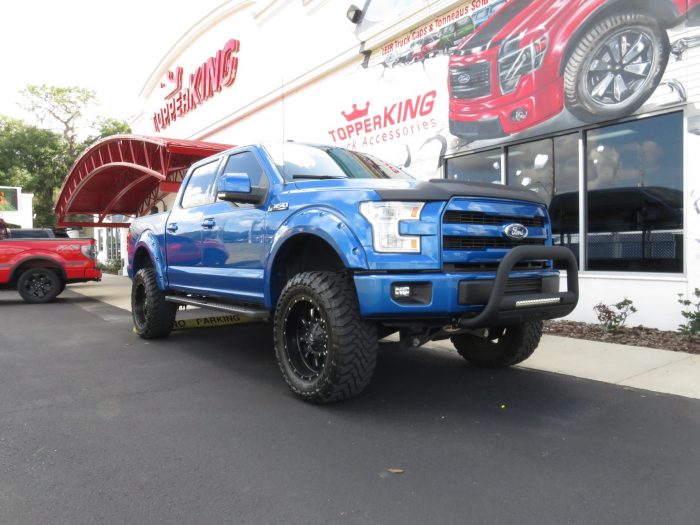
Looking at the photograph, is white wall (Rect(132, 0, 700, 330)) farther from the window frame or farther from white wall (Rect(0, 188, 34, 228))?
white wall (Rect(0, 188, 34, 228))

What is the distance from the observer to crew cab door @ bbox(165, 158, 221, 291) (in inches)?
228

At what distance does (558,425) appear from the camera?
367 centimetres

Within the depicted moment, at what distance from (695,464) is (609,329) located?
3.87 m

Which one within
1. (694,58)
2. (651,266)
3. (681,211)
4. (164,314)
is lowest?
(164,314)

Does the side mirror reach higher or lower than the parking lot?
higher

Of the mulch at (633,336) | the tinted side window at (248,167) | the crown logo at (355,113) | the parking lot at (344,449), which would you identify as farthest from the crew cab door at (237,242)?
the crown logo at (355,113)

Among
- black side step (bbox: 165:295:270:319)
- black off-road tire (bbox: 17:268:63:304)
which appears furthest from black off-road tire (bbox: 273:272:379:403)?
black off-road tire (bbox: 17:268:63:304)

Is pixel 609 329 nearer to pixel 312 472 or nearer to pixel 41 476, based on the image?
pixel 312 472

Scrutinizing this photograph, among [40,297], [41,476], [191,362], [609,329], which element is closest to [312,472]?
[41,476]

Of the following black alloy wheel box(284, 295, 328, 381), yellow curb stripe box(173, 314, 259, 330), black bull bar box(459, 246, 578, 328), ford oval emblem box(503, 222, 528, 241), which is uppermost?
ford oval emblem box(503, 222, 528, 241)

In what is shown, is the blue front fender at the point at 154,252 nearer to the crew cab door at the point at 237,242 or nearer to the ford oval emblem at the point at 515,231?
the crew cab door at the point at 237,242

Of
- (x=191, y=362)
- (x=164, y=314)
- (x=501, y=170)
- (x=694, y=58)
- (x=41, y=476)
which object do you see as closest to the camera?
(x=41, y=476)

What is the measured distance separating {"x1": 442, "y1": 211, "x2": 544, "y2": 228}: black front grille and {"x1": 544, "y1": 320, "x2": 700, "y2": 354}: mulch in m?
2.90

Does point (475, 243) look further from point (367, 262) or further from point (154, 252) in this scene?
point (154, 252)
